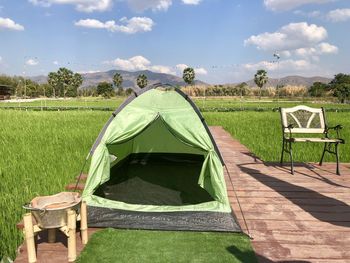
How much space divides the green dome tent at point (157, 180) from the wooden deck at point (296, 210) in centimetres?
48

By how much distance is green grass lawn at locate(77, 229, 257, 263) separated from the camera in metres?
3.20

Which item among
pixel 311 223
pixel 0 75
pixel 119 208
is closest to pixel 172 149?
pixel 119 208

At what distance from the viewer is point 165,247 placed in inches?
135

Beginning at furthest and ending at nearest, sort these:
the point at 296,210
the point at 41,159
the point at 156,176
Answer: the point at 41,159
the point at 156,176
the point at 296,210

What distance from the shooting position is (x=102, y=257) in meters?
3.23

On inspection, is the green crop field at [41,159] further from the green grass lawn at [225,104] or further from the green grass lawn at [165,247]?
the green grass lawn at [225,104]

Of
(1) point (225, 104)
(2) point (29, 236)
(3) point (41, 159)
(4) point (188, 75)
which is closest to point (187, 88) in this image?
(4) point (188, 75)

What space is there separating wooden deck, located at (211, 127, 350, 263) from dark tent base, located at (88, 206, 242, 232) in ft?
1.04

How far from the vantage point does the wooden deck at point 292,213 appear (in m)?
3.32

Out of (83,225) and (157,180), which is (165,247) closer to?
(83,225)

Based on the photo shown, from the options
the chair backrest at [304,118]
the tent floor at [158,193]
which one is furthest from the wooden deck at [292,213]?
the chair backrest at [304,118]

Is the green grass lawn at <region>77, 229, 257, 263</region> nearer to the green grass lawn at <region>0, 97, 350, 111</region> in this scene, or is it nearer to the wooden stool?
the wooden stool

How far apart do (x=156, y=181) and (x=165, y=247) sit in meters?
2.70

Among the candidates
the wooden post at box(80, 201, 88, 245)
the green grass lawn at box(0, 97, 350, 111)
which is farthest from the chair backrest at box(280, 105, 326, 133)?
the green grass lawn at box(0, 97, 350, 111)
